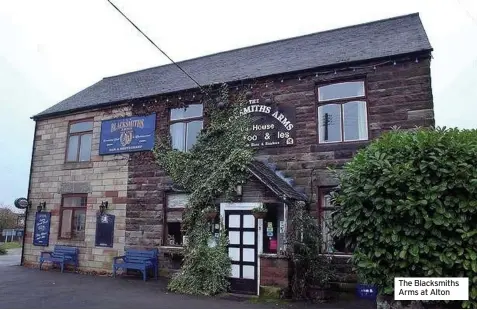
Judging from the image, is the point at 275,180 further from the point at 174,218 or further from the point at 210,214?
the point at 174,218

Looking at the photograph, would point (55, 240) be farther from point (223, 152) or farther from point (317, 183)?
point (317, 183)

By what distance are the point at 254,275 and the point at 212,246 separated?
1.33 meters

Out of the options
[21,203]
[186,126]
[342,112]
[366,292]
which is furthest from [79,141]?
[366,292]

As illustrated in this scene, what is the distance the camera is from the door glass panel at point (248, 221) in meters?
10.1

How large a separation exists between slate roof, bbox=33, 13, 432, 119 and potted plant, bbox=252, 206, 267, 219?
4.09 m

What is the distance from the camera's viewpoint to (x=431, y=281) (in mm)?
6293

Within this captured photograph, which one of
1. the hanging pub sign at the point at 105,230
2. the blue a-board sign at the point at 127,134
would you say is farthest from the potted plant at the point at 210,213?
the hanging pub sign at the point at 105,230

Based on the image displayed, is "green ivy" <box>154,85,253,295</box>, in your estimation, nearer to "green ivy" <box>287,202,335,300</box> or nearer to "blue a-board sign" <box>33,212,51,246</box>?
"green ivy" <box>287,202,335,300</box>

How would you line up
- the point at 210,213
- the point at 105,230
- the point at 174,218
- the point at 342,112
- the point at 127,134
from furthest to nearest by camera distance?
the point at 127,134, the point at 105,230, the point at 174,218, the point at 342,112, the point at 210,213

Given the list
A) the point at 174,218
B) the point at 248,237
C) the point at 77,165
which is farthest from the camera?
the point at 77,165

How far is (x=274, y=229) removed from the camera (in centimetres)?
1020

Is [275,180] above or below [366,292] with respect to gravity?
above

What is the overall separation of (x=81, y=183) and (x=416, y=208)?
461 inches

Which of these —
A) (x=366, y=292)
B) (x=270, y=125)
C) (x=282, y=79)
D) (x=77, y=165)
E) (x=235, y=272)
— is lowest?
(x=366, y=292)
